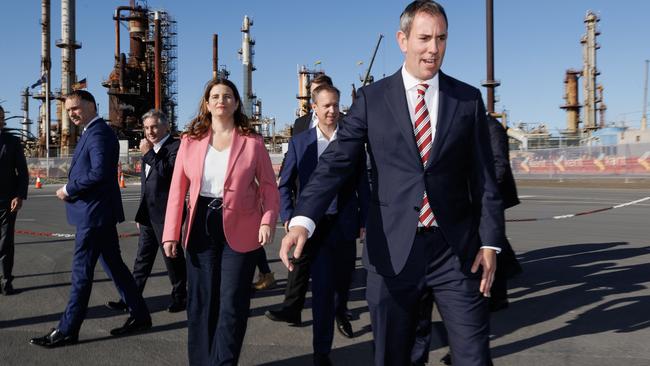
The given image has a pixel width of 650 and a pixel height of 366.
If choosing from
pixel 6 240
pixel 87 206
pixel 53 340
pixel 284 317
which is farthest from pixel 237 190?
pixel 6 240

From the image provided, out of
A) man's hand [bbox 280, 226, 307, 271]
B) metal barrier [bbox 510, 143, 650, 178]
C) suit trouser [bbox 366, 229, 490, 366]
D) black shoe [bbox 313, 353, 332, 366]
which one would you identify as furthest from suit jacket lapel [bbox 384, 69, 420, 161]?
metal barrier [bbox 510, 143, 650, 178]

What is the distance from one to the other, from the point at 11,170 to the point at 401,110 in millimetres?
5060

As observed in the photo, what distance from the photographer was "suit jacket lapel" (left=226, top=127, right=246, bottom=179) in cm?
334

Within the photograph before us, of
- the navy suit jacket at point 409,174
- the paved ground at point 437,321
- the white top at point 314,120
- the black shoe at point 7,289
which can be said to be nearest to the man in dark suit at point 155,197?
the paved ground at point 437,321

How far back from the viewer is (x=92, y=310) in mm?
5359

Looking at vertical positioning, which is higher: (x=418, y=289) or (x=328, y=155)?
(x=328, y=155)

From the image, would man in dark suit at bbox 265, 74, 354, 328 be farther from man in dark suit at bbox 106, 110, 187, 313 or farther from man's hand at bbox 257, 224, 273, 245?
man's hand at bbox 257, 224, 273, 245

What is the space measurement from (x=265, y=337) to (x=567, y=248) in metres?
5.96

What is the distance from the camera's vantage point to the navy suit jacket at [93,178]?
4223mm

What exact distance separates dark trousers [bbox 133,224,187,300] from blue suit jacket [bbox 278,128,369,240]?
53.4 inches

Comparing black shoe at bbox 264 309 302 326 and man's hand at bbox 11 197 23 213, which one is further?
man's hand at bbox 11 197 23 213

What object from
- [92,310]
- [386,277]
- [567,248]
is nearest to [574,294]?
[567,248]

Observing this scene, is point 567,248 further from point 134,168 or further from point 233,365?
point 134,168

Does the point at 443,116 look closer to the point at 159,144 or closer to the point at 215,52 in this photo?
the point at 159,144
